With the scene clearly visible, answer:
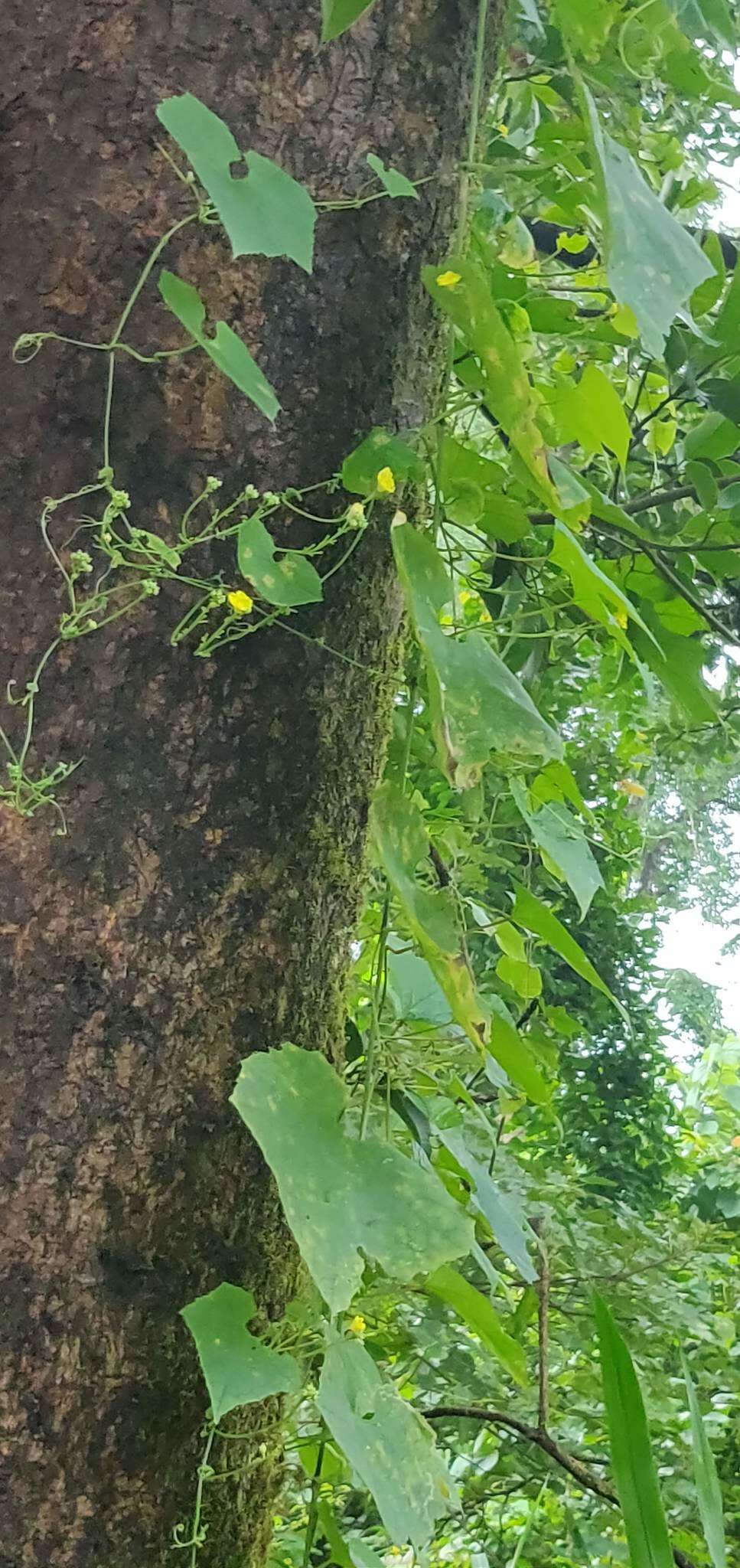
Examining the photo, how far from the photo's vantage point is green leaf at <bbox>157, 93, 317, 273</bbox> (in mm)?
384

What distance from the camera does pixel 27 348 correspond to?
46 cm

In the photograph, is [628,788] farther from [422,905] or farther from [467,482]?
[422,905]

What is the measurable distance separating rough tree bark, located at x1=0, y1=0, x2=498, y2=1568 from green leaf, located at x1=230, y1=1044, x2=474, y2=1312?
5cm

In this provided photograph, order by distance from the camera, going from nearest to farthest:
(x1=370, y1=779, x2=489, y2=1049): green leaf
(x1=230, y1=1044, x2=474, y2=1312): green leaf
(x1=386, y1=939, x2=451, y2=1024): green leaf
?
(x1=230, y1=1044, x2=474, y2=1312): green leaf, (x1=370, y1=779, x2=489, y2=1049): green leaf, (x1=386, y1=939, x2=451, y2=1024): green leaf

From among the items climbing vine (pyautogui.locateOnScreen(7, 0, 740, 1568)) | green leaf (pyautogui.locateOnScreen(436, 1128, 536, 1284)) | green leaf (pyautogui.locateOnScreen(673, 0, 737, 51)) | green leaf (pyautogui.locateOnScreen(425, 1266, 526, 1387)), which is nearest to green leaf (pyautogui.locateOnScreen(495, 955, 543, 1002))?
climbing vine (pyautogui.locateOnScreen(7, 0, 740, 1568))

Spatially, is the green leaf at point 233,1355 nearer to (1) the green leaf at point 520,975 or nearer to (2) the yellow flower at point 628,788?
(1) the green leaf at point 520,975

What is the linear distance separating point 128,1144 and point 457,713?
21 cm

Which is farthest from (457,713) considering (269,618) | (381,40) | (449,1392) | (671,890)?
(671,890)

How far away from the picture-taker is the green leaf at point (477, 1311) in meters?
0.57

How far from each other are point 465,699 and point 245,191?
7.8 inches

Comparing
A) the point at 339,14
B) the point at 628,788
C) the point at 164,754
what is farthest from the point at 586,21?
the point at 628,788

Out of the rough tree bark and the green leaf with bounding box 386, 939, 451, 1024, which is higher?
the rough tree bark

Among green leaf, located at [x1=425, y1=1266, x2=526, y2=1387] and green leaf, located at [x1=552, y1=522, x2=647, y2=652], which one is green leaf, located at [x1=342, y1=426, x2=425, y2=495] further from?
green leaf, located at [x1=425, y1=1266, x2=526, y2=1387]

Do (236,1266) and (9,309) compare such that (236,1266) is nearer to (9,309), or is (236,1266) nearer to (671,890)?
(9,309)
